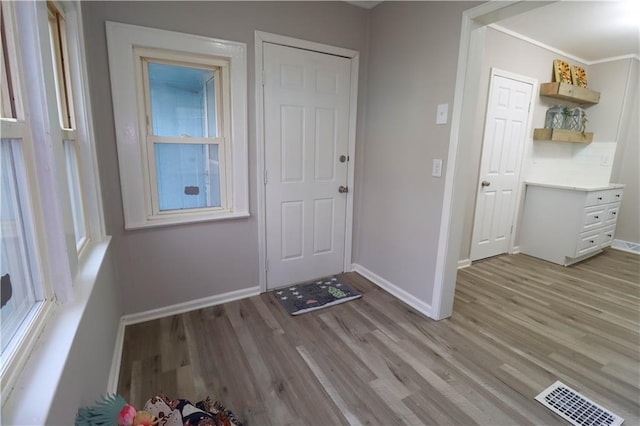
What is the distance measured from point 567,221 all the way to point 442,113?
2.45m

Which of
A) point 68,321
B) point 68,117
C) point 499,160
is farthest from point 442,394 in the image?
point 499,160

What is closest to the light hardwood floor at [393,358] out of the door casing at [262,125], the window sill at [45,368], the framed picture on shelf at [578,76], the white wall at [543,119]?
the door casing at [262,125]

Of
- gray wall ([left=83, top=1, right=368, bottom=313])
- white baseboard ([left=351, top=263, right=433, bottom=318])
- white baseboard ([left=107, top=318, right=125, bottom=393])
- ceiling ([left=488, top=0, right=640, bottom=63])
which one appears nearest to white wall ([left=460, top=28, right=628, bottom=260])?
ceiling ([left=488, top=0, right=640, bottom=63])

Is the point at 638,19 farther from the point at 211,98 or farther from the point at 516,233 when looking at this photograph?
the point at 211,98

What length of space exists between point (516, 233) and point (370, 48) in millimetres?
2845

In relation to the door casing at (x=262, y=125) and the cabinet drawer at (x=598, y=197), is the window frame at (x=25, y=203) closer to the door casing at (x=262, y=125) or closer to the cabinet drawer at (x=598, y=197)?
the door casing at (x=262, y=125)

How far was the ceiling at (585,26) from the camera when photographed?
8.38 ft

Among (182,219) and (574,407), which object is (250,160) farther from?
(574,407)

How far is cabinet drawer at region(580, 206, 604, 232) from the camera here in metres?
3.41

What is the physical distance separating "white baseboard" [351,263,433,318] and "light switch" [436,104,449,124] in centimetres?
139

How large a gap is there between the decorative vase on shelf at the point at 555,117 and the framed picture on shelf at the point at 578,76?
0.47 meters

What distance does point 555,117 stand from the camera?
12.0 ft

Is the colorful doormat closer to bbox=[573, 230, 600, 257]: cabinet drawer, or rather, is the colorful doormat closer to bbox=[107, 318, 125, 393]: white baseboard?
bbox=[107, 318, 125, 393]: white baseboard

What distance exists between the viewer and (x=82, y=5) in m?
1.76
